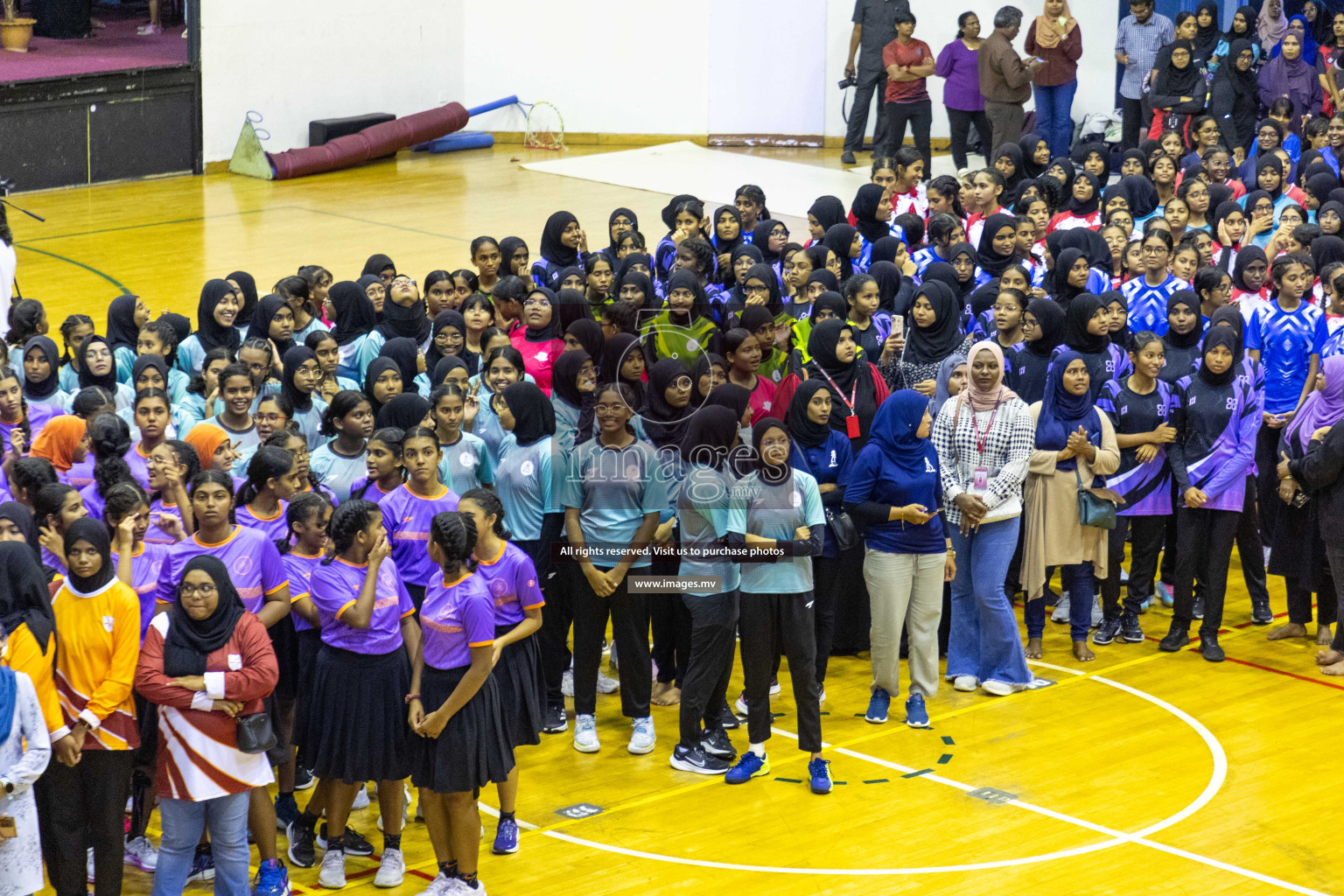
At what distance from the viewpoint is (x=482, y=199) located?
19172 millimetres

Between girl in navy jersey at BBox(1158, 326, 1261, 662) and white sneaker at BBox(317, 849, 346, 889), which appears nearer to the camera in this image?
white sneaker at BBox(317, 849, 346, 889)

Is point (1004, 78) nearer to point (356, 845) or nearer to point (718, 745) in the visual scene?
point (718, 745)

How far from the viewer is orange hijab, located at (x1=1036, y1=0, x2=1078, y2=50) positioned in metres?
18.7

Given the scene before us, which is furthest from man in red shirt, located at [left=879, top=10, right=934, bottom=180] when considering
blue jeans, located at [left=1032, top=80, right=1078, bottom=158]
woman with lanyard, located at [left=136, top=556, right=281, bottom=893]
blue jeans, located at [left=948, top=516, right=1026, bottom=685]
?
woman with lanyard, located at [left=136, top=556, right=281, bottom=893]

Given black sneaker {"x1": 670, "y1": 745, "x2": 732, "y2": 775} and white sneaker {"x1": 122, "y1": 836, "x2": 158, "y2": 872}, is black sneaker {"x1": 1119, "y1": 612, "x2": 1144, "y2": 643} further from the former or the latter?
white sneaker {"x1": 122, "y1": 836, "x2": 158, "y2": 872}

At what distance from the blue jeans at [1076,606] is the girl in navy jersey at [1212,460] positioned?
0.50 meters

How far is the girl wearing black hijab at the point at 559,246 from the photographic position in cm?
1123

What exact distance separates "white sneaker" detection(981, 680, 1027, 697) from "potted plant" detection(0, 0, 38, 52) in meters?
15.1

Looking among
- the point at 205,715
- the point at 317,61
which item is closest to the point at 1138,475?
the point at 205,715

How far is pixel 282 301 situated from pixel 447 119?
1327 centimetres

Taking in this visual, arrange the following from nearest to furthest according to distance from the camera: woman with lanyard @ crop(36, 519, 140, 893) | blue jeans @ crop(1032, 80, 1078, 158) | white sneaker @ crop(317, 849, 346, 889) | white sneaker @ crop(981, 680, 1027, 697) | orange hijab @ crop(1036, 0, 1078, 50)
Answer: woman with lanyard @ crop(36, 519, 140, 893), white sneaker @ crop(317, 849, 346, 889), white sneaker @ crop(981, 680, 1027, 697), orange hijab @ crop(1036, 0, 1078, 50), blue jeans @ crop(1032, 80, 1078, 158)

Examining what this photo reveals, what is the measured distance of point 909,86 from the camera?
19.9m

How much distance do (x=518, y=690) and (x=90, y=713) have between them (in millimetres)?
1605

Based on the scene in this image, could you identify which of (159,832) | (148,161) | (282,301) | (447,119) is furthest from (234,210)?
(159,832)
